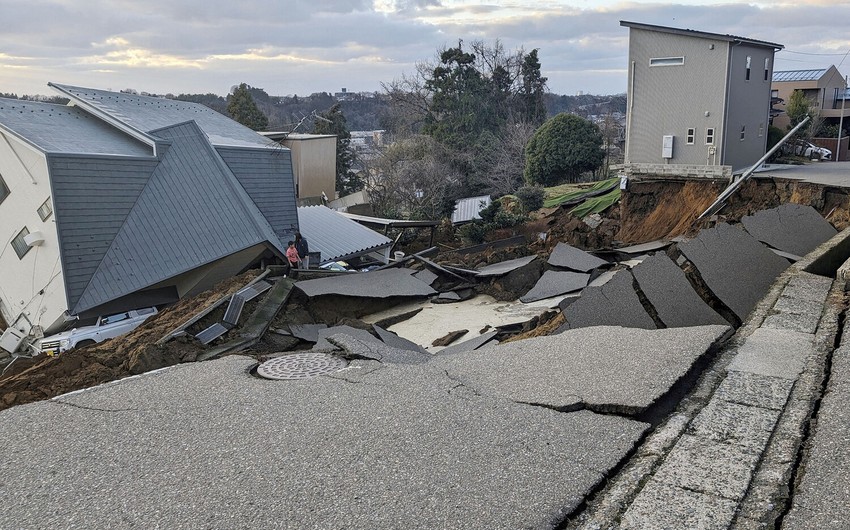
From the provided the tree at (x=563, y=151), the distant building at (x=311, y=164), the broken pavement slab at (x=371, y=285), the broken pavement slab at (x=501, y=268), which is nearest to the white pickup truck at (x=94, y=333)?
the broken pavement slab at (x=371, y=285)

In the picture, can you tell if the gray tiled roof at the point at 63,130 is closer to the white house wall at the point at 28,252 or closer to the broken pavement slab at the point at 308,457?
the white house wall at the point at 28,252

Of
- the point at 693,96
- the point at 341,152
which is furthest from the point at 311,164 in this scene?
the point at 693,96

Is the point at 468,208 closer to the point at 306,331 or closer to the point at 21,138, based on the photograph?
the point at 21,138

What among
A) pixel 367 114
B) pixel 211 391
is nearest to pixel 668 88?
pixel 211 391

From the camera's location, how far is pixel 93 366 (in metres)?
8.90

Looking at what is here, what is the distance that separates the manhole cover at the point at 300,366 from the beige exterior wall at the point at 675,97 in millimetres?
17868

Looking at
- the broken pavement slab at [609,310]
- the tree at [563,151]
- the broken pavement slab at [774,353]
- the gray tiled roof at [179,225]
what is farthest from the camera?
the tree at [563,151]

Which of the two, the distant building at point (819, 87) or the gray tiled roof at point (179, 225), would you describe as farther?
the distant building at point (819, 87)

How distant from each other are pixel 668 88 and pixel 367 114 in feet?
313

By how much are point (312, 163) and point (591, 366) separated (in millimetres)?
30373

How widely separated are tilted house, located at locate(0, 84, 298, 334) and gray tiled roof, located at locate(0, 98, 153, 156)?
4cm

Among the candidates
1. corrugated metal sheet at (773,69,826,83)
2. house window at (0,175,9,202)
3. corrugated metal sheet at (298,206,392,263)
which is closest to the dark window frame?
house window at (0,175,9,202)

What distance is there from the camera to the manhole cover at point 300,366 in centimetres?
686

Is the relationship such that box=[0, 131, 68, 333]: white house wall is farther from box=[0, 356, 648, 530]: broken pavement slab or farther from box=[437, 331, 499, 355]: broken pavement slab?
box=[0, 356, 648, 530]: broken pavement slab
